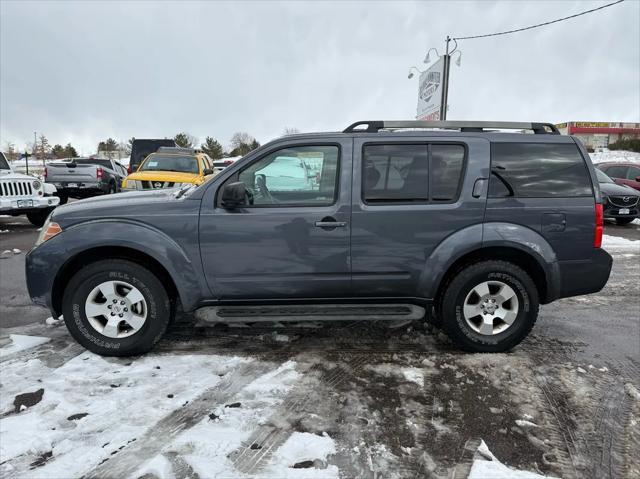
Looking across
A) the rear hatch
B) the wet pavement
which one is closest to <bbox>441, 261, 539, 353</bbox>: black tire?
the wet pavement

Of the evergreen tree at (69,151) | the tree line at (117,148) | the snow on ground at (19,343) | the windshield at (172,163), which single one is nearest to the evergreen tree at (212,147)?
the tree line at (117,148)

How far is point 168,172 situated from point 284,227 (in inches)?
331

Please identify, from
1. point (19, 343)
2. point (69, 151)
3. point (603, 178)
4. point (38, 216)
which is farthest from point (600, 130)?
point (69, 151)

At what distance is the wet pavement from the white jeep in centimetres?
622

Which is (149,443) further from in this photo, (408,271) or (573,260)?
(573,260)

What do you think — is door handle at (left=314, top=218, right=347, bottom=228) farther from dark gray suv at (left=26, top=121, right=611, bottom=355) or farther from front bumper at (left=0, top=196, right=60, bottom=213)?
front bumper at (left=0, top=196, right=60, bottom=213)

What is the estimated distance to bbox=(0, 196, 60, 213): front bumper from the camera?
944 centimetres

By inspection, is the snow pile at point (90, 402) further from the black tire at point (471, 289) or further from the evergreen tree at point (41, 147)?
the evergreen tree at point (41, 147)

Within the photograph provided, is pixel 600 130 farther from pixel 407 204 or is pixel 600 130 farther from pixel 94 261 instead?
pixel 94 261

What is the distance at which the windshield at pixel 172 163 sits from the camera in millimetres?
11438

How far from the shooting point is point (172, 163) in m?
11.6

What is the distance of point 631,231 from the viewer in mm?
10977

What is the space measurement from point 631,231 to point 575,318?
818cm

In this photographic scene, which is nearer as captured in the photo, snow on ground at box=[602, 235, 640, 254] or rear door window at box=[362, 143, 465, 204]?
rear door window at box=[362, 143, 465, 204]
